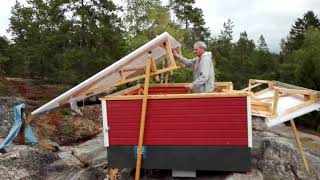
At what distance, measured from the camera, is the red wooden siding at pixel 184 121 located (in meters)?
8.99

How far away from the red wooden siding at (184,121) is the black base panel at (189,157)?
121 millimetres

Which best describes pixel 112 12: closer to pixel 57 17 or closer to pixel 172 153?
pixel 57 17

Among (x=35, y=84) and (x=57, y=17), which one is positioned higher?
(x=57, y=17)

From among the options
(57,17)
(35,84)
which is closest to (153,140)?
(57,17)

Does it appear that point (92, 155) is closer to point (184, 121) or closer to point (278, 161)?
point (184, 121)

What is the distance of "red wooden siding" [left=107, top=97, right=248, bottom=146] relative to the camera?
8.99m

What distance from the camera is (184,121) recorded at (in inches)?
364

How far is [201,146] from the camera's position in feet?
30.2

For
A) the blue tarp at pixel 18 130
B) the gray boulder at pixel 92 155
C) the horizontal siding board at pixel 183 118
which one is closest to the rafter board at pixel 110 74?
the horizontal siding board at pixel 183 118

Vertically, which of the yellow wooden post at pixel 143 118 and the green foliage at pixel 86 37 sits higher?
the green foliage at pixel 86 37

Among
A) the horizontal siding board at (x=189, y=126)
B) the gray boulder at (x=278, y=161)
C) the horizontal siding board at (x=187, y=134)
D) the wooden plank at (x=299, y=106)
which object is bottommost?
the gray boulder at (x=278, y=161)

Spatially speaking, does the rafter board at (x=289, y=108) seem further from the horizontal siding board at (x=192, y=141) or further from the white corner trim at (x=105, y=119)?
the white corner trim at (x=105, y=119)

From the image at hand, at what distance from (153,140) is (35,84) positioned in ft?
92.3

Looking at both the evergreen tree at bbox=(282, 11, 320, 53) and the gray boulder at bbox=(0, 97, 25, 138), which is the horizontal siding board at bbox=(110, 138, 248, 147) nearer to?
the gray boulder at bbox=(0, 97, 25, 138)
